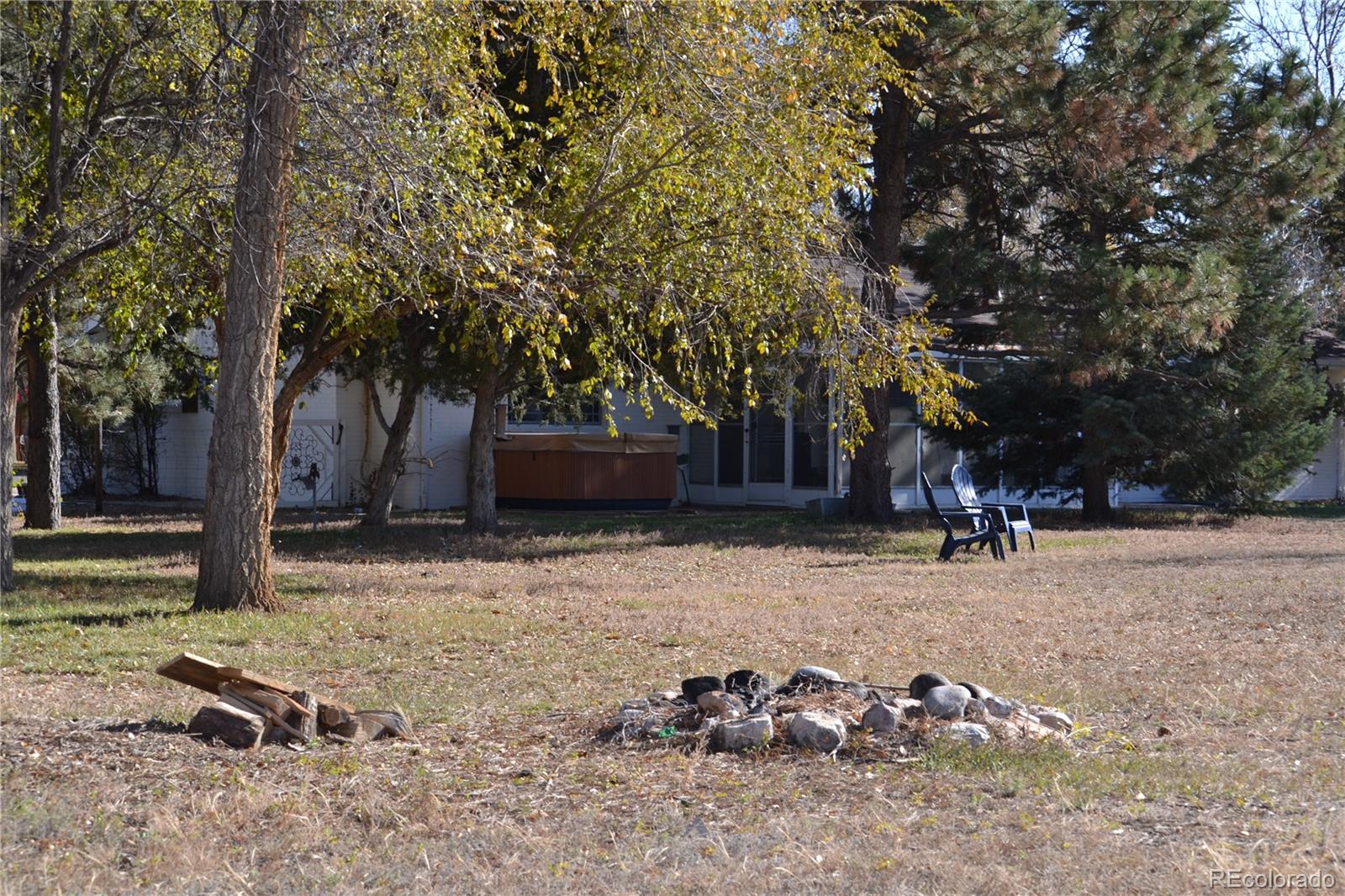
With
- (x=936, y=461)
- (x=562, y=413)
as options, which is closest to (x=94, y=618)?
(x=562, y=413)

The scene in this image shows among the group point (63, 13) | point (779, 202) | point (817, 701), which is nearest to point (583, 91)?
point (779, 202)

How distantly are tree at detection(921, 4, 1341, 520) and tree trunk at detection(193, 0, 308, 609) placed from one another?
10101 mm

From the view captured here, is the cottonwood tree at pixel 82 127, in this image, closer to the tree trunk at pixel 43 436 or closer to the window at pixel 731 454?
the tree trunk at pixel 43 436

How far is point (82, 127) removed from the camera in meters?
11.1

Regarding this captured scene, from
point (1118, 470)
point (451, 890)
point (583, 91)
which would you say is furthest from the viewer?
point (1118, 470)

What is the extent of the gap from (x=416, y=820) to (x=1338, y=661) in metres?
6.26

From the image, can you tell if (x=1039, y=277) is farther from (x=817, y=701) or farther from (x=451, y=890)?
(x=451, y=890)

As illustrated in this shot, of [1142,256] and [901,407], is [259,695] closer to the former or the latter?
[1142,256]

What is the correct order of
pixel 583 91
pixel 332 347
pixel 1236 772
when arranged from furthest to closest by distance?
pixel 332 347 → pixel 583 91 → pixel 1236 772

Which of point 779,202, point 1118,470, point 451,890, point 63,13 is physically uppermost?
point 63,13

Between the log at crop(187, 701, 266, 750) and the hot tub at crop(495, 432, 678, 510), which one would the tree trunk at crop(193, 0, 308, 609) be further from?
the hot tub at crop(495, 432, 678, 510)

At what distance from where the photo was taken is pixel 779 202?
11703 millimetres

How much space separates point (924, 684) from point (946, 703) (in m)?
0.44

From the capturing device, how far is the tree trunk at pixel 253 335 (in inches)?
400
